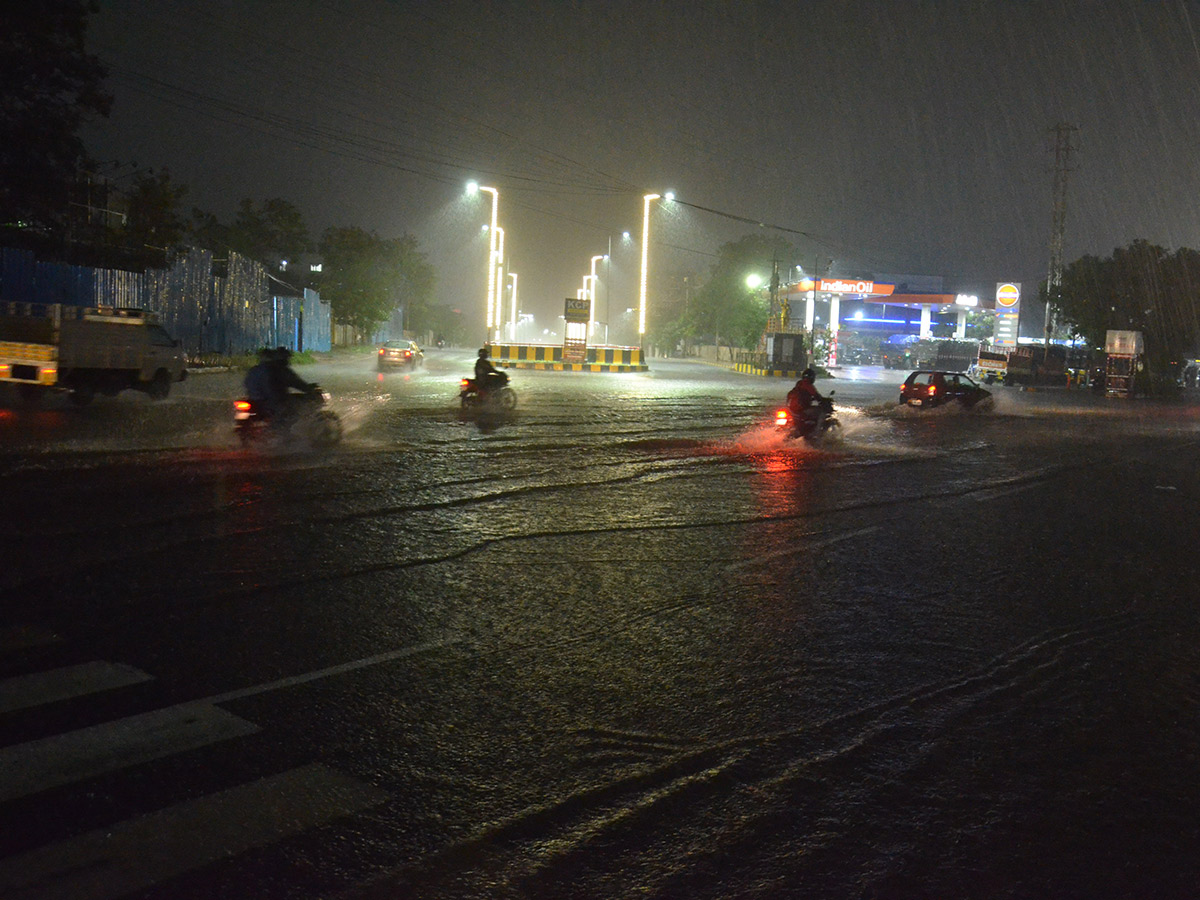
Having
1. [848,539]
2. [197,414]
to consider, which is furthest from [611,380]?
[848,539]

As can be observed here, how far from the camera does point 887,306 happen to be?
108 m

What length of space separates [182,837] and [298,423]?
39.0 ft

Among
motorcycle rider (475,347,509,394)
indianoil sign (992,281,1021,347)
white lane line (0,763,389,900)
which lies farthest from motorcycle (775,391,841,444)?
indianoil sign (992,281,1021,347)

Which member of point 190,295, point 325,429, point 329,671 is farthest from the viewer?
point 190,295

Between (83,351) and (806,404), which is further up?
(83,351)

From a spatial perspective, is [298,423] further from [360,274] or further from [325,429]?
[360,274]

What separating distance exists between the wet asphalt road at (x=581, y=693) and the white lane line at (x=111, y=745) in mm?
19

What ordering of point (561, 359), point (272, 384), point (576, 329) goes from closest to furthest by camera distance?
point (272, 384) → point (561, 359) → point (576, 329)

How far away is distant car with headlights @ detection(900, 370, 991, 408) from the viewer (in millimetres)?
28812

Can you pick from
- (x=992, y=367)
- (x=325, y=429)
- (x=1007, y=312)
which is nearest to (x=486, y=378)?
(x=325, y=429)

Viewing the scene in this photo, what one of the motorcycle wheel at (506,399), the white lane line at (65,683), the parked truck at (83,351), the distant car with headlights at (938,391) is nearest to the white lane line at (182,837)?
the white lane line at (65,683)

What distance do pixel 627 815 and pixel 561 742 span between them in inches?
28.7

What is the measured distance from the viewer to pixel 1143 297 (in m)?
58.5

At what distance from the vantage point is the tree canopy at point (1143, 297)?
2249 inches
